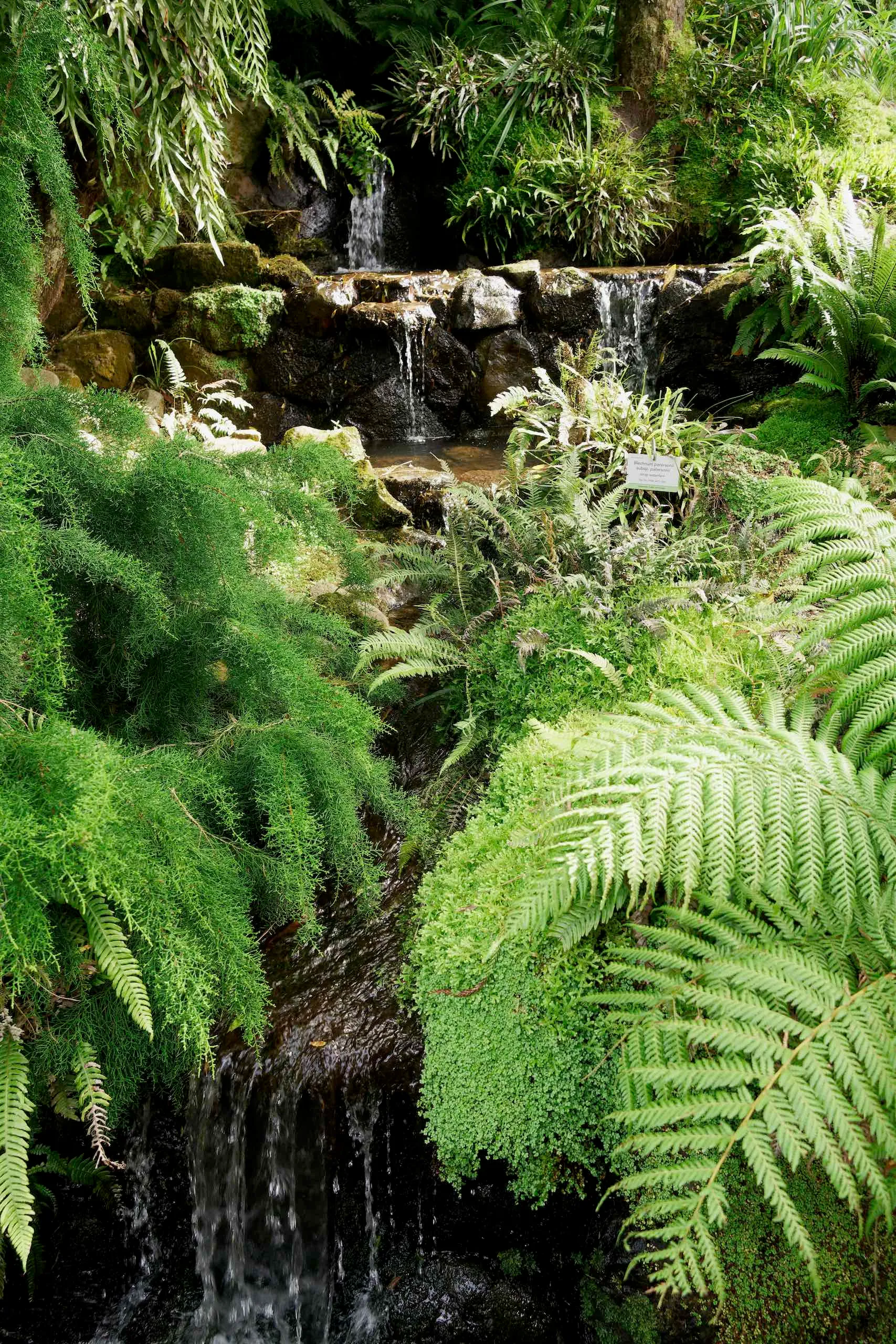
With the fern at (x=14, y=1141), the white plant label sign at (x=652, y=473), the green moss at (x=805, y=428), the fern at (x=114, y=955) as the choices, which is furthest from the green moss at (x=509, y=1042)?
the green moss at (x=805, y=428)

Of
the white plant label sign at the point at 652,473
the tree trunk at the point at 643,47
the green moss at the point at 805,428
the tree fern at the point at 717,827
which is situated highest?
the tree trunk at the point at 643,47

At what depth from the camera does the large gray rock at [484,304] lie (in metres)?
6.26

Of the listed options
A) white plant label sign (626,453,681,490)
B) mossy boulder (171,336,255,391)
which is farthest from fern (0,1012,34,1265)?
mossy boulder (171,336,255,391)

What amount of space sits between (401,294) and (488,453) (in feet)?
4.80

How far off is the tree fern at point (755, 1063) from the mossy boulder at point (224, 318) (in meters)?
5.54

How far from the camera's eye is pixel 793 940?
69.3 inches

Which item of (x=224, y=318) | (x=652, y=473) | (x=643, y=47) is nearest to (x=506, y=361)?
(x=224, y=318)

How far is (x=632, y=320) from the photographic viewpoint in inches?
245

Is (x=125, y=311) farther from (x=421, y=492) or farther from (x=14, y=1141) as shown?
(x=14, y=1141)

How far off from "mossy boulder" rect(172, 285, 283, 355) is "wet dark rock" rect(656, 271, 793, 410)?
282 cm

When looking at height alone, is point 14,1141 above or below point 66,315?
below

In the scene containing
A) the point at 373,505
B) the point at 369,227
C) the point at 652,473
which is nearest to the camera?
the point at 652,473

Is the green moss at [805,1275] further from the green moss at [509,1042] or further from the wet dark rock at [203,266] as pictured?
the wet dark rock at [203,266]

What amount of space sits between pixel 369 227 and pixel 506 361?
112 inches
